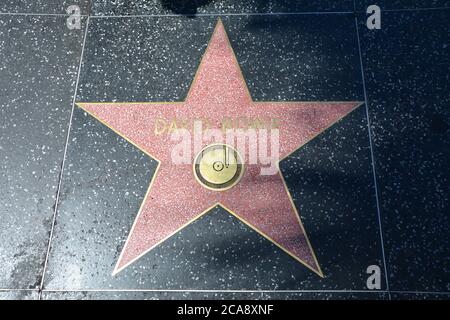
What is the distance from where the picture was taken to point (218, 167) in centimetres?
156

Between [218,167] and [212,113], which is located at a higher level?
[212,113]

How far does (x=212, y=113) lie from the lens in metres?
1.63

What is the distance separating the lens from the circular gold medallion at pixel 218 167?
1.54 m

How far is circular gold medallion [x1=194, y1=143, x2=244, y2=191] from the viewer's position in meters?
1.54

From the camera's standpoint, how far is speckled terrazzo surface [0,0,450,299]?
4.75 feet

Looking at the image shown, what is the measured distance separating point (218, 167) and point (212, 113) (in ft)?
0.74

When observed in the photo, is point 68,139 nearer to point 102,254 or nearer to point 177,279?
point 102,254

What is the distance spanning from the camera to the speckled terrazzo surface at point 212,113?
4.75ft

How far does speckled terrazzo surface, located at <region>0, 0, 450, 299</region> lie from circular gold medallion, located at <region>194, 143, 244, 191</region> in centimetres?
11

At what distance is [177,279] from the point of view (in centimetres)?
145

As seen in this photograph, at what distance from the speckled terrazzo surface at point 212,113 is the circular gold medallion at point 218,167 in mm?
106
